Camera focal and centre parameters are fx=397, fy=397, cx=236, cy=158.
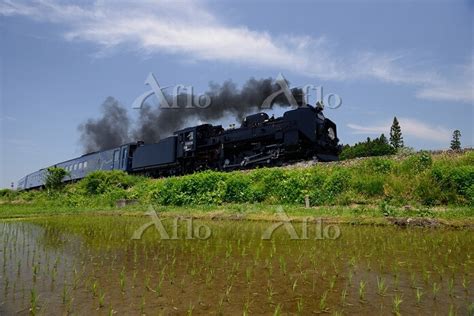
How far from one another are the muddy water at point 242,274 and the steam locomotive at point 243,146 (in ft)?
34.2

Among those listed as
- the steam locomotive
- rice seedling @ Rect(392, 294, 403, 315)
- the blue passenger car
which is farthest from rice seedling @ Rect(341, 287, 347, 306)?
the blue passenger car

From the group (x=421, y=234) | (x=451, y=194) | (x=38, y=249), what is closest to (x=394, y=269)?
(x=421, y=234)

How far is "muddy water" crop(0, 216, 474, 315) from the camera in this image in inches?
152

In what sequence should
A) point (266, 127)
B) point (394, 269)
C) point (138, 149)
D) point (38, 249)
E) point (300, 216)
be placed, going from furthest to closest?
point (138, 149) → point (266, 127) → point (300, 216) → point (38, 249) → point (394, 269)

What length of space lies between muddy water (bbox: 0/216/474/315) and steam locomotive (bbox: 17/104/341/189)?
1043 centimetres

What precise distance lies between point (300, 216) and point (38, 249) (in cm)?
698

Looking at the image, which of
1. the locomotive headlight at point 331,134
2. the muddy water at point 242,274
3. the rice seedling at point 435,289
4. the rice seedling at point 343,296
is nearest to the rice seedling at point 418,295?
the muddy water at point 242,274

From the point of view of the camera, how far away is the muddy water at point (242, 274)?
3.85 m

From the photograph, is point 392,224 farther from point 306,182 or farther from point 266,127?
point 266,127

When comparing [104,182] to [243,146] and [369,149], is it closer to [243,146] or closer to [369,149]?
[243,146]

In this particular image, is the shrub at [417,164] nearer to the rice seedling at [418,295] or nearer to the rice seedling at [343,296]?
the rice seedling at [418,295]

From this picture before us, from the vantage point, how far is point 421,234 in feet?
26.9

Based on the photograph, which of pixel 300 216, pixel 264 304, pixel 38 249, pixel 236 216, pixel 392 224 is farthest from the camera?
pixel 236 216

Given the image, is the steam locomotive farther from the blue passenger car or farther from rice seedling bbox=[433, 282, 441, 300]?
rice seedling bbox=[433, 282, 441, 300]
